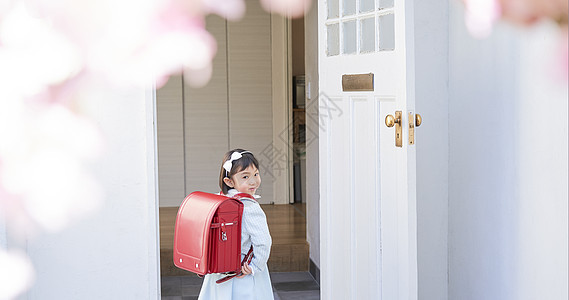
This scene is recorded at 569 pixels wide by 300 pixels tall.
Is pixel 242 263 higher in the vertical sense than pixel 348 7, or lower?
lower

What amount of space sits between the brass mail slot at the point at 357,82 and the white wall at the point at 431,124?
40 centimetres

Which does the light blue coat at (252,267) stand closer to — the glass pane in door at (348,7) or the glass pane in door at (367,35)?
Result: the glass pane in door at (367,35)

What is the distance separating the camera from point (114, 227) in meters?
3.17

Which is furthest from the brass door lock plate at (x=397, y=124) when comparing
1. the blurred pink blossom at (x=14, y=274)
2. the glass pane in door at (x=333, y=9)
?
the blurred pink blossom at (x=14, y=274)

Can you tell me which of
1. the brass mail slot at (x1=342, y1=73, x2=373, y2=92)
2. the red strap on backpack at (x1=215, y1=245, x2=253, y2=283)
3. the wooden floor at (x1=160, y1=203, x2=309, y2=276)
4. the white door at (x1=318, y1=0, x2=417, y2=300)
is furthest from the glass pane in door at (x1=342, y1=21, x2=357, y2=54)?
the wooden floor at (x1=160, y1=203, x2=309, y2=276)

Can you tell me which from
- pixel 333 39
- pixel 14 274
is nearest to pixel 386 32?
pixel 333 39

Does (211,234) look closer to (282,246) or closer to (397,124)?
(397,124)

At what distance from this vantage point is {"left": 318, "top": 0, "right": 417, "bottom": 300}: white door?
2.70 m

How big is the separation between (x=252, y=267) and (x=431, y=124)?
114cm

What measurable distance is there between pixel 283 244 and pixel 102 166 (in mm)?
1940

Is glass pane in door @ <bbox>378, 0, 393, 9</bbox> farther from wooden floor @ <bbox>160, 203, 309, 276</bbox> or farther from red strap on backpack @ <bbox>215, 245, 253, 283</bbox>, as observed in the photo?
wooden floor @ <bbox>160, 203, 309, 276</bbox>

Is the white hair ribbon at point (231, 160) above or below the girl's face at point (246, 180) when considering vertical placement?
above

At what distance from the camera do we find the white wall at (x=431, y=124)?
11.0 feet

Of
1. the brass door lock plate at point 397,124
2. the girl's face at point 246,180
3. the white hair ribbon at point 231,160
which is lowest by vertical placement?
the girl's face at point 246,180
